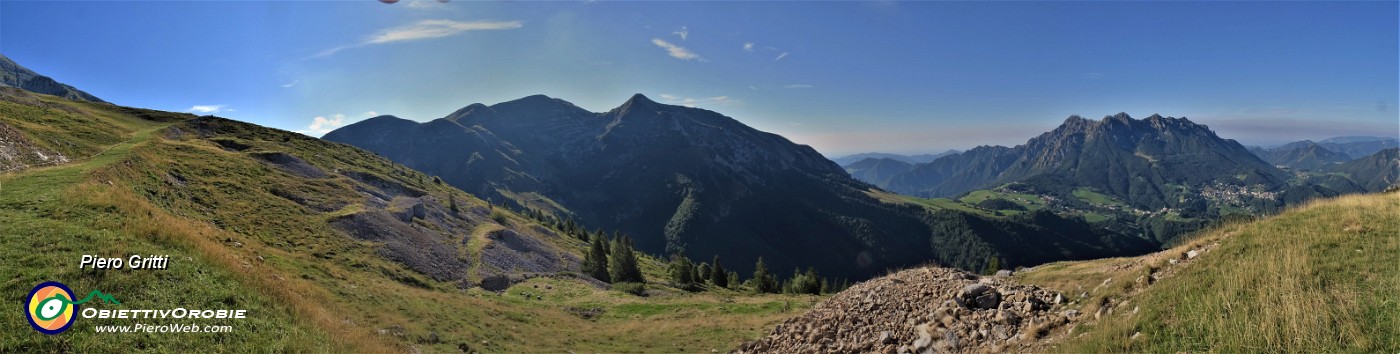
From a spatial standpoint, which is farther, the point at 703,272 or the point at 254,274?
the point at 703,272

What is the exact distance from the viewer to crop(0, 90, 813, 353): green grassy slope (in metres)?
13.7

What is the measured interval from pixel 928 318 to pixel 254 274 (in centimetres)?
2497

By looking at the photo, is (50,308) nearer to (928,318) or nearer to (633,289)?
(928,318)

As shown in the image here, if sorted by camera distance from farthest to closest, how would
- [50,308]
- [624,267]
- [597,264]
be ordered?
1. [624,267]
2. [597,264]
3. [50,308]

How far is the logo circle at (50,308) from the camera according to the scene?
436 inches

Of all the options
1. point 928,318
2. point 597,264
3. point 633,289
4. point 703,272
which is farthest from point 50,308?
point 703,272

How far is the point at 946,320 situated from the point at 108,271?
25.6 meters

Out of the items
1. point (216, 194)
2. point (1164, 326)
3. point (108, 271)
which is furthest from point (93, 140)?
point (1164, 326)

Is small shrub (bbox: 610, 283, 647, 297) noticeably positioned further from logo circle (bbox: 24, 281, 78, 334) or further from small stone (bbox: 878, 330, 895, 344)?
logo circle (bbox: 24, 281, 78, 334)

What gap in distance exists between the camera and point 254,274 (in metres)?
18.2

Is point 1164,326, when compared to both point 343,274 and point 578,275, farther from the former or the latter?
point 578,275

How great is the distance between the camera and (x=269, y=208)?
49062 millimetres

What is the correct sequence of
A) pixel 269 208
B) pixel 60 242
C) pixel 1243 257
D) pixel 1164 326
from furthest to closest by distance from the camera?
pixel 269 208 → pixel 60 242 → pixel 1243 257 → pixel 1164 326

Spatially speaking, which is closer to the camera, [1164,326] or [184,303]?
[1164,326]
